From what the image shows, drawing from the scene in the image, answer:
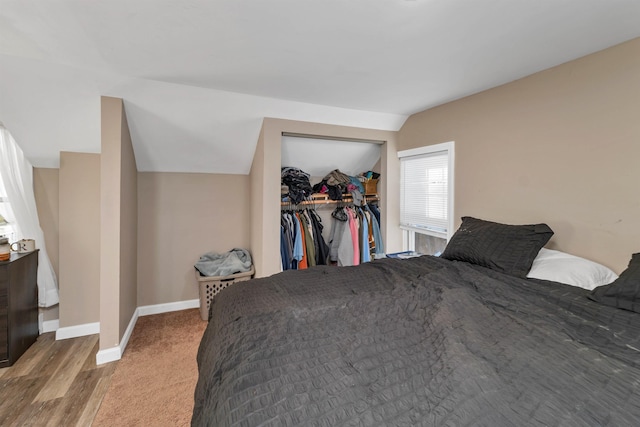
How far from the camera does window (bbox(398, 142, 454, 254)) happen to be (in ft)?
8.93

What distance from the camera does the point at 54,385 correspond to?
1943 mm

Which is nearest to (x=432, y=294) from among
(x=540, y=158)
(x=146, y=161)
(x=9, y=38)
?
(x=540, y=158)

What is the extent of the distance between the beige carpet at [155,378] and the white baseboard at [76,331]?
14.6 inches

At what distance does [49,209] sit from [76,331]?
117cm

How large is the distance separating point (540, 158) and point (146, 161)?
351 centimetres

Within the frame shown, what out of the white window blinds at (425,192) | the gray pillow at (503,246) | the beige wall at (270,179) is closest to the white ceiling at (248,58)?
the beige wall at (270,179)

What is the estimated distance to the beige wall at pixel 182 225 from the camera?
3.04m

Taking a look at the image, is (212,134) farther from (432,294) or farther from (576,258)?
(576,258)

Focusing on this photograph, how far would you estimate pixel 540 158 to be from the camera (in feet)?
6.52

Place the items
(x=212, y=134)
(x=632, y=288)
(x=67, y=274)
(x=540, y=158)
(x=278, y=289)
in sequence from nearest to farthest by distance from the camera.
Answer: (x=632, y=288) → (x=278, y=289) → (x=540, y=158) → (x=67, y=274) → (x=212, y=134)

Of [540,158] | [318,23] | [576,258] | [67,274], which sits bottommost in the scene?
[67,274]

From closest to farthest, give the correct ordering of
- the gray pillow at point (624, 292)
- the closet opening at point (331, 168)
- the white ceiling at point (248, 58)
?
the gray pillow at point (624, 292)
the white ceiling at point (248, 58)
the closet opening at point (331, 168)

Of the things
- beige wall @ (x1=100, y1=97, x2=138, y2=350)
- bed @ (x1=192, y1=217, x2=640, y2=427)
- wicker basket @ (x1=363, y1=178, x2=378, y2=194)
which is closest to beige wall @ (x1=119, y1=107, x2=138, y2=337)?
beige wall @ (x1=100, y1=97, x2=138, y2=350)

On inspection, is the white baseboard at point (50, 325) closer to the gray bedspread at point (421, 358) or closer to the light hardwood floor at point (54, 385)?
the light hardwood floor at point (54, 385)
